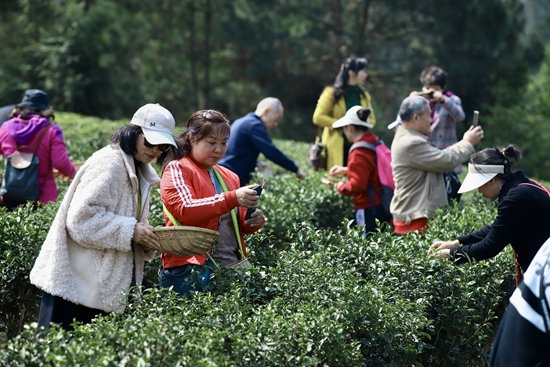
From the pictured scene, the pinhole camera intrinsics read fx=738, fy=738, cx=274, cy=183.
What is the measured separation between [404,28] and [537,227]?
19.7m

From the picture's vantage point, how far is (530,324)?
2.65m

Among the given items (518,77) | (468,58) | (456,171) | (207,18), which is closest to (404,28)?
(468,58)

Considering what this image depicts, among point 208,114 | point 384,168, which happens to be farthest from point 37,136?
point 384,168

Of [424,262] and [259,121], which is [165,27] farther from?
[424,262]

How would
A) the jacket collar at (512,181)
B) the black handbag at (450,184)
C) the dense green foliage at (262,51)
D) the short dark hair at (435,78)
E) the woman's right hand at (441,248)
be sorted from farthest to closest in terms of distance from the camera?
the dense green foliage at (262,51), the short dark hair at (435,78), the black handbag at (450,184), the woman's right hand at (441,248), the jacket collar at (512,181)

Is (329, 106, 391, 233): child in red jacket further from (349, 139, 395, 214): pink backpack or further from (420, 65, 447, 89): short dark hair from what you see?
(420, 65, 447, 89): short dark hair

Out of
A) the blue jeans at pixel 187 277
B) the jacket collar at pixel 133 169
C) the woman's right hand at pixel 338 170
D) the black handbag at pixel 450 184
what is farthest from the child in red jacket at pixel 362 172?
the jacket collar at pixel 133 169

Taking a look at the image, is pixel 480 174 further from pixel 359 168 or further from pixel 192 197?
pixel 359 168

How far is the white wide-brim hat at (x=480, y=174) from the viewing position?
441 centimetres

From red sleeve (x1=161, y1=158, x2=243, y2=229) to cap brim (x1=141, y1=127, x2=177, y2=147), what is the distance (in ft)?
0.87

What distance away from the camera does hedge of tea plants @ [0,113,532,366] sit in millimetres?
3031

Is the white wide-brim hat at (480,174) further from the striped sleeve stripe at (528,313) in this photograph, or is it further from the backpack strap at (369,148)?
the backpack strap at (369,148)

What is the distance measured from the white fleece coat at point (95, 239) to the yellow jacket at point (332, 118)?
4397 mm

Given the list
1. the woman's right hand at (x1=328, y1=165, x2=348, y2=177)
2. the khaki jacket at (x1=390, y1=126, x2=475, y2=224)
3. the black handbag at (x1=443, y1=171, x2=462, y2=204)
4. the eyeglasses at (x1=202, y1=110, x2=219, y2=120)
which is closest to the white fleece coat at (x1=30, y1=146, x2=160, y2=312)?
the eyeglasses at (x1=202, y1=110, x2=219, y2=120)
